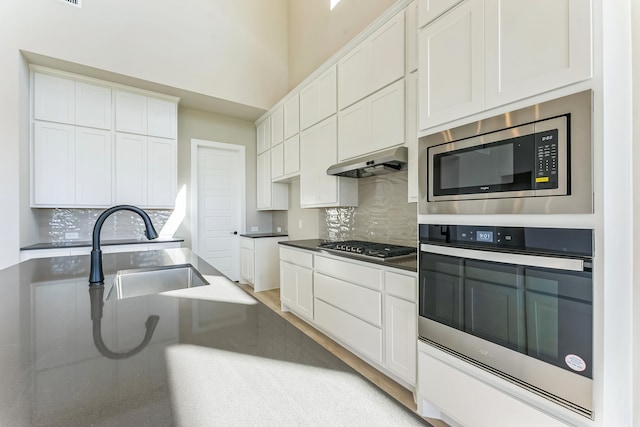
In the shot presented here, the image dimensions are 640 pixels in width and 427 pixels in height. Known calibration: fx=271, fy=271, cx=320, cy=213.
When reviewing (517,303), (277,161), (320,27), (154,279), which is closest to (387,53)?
(517,303)

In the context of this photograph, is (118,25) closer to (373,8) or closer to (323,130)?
(323,130)

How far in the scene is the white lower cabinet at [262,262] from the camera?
4285 mm

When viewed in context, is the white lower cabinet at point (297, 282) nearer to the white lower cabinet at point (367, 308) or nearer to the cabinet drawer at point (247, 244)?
the white lower cabinet at point (367, 308)

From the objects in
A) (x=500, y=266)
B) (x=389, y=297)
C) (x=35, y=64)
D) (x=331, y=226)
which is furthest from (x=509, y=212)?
(x=35, y=64)

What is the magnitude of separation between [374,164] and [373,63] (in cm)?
95

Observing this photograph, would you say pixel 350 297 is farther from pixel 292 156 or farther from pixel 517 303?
pixel 292 156

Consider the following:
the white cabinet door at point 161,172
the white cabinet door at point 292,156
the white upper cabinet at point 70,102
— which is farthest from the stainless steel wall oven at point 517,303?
the white upper cabinet at point 70,102

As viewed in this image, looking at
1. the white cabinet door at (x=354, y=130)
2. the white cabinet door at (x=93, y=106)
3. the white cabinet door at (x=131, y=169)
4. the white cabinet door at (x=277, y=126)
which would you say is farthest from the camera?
the white cabinet door at (x=277, y=126)

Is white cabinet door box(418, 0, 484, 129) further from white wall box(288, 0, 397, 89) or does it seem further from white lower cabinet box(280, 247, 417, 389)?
white wall box(288, 0, 397, 89)

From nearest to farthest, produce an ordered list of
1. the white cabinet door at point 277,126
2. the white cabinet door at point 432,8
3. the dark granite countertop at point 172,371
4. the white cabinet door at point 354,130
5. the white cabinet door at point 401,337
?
the dark granite countertop at point 172,371
the white cabinet door at point 432,8
the white cabinet door at point 401,337
the white cabinet door at point 354,130
the white cabinet door at point 277,126

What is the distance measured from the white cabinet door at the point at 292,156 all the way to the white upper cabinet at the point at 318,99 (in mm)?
254

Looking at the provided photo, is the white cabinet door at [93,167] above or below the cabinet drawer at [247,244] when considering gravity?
above

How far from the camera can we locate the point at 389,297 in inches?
78.8

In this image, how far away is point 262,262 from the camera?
4.34 metres
